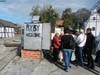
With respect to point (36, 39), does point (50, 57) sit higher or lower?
lower

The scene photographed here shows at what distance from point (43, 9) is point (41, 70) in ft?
139

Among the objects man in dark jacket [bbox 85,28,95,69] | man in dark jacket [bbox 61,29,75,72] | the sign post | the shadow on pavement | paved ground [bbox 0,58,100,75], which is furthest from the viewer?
the sign post

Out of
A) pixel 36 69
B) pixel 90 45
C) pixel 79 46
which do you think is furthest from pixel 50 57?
pixel 90 45

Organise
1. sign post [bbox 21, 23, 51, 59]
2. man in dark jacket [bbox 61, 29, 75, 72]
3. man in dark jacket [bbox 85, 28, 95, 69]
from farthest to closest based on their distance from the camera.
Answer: sign post [bbox 21, 23, 51, 59], man in dark jacket [bbox 85, 28, 95, 69], man in dark jacket [bbox 61, 29, 75, 72]

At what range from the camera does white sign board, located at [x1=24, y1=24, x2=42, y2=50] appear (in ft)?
48.9

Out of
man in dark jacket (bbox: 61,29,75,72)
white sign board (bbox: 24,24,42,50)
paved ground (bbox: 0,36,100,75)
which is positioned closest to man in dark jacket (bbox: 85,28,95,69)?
paved ground (bbox: 0,36,100,75)

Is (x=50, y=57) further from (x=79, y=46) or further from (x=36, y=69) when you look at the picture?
(x=36, y=69)

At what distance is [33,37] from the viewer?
49.2 ft

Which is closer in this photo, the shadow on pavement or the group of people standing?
the group of people standing

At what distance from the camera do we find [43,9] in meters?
53.7

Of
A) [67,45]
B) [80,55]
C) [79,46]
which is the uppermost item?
[67,45]

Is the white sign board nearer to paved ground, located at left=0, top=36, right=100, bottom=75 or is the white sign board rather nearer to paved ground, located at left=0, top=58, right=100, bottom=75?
paved ground, located at left=0, top=36, right=100, bottom=75

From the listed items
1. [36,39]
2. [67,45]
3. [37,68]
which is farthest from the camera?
[36,39]

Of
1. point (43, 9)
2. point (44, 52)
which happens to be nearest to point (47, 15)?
point (43, 9)
